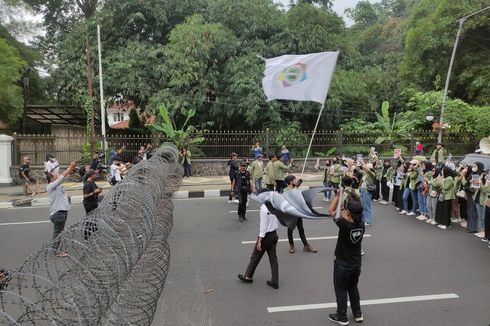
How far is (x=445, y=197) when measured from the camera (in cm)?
991

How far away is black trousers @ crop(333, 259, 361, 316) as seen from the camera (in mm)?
5402

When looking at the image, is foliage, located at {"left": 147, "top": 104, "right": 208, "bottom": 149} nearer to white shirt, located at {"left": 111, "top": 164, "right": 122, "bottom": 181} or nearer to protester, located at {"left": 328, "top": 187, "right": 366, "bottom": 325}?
white shirt, located at {"left": 111, "top": 164, "right": 122, "bottom": 181}

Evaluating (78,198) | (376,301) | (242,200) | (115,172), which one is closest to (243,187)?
(242,200)

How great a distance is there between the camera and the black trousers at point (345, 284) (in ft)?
17.7

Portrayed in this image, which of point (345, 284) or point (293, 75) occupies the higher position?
point (293, 75)

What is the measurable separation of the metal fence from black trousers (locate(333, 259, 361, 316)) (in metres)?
13.9

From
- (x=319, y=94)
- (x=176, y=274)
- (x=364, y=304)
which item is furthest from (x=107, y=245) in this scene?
(x=319, y=94)

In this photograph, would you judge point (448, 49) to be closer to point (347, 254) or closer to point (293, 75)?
point (293, 75)

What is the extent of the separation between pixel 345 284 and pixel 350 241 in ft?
1.71

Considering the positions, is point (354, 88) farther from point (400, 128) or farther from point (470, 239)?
point (470, 239)

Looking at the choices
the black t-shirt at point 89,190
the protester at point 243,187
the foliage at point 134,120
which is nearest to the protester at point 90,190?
the black t-shirt at point 89,190

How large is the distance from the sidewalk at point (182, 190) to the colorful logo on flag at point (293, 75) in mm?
4781

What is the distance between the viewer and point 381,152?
2077 cm

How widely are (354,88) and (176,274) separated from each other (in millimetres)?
17388
